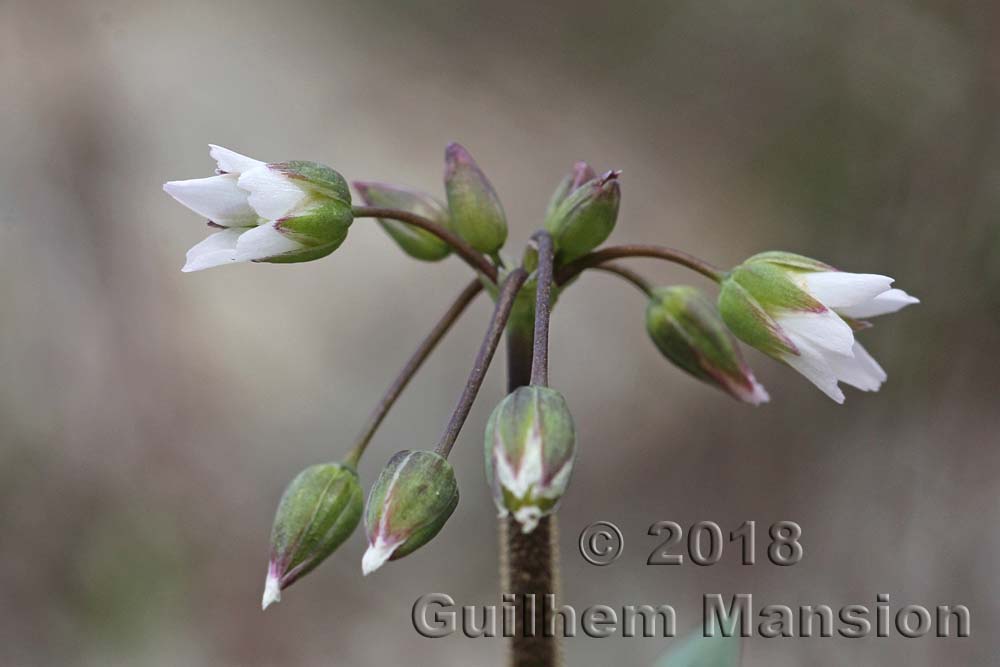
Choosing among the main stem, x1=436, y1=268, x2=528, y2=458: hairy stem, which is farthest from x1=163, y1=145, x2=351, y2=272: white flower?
the main stem

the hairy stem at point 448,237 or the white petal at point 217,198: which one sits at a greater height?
the hairy stem at point 448,237

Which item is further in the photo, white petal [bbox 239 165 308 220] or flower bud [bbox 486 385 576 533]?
white petal [bbox 239 165 308 220]

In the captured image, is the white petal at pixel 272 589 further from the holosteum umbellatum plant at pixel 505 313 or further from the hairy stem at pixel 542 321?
the hairy stem at pixel 542 321

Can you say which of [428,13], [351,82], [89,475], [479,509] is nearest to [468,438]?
[479,509]

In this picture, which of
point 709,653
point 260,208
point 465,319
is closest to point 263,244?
point 260,208

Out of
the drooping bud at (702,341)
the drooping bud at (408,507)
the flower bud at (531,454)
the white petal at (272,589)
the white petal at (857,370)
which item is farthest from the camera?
the drooping bud at (702,341)

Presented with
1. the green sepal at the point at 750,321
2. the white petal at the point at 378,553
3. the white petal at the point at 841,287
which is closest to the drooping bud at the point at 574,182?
the green sepal at the point at 750,321

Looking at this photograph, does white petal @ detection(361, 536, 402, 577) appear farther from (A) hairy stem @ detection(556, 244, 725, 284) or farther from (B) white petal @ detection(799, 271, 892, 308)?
(B) white petal @ detection(799, 271, 892, 308)
